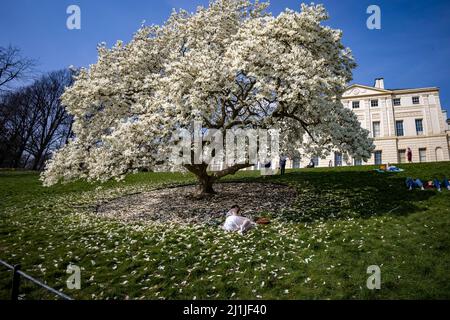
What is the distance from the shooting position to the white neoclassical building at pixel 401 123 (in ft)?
194

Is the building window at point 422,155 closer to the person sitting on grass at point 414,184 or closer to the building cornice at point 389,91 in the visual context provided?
the building cornice at point 389,91

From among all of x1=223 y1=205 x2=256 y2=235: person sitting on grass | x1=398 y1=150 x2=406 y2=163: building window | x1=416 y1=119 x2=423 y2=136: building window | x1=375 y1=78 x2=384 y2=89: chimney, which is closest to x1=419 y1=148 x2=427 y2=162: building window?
x1=398 y1=150 x2=406 y2=163: building window

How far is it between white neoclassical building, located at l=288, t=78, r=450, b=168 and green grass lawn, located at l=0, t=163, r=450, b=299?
44.8 m

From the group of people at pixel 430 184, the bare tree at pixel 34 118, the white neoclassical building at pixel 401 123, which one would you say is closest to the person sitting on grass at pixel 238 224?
the group of people at pixel 430 184

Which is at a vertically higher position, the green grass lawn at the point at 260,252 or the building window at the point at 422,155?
Result: the building window at the point at 422,155

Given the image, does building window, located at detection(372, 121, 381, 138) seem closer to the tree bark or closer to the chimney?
the chimney

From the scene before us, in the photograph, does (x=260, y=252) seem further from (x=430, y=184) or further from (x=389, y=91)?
(x=389, y=91)

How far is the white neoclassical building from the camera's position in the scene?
2325 inches

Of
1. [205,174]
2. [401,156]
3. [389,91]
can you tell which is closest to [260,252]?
[205,174]

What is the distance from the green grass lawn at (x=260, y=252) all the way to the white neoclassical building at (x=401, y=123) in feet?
147

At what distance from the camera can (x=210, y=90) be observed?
A: 15906 mm
